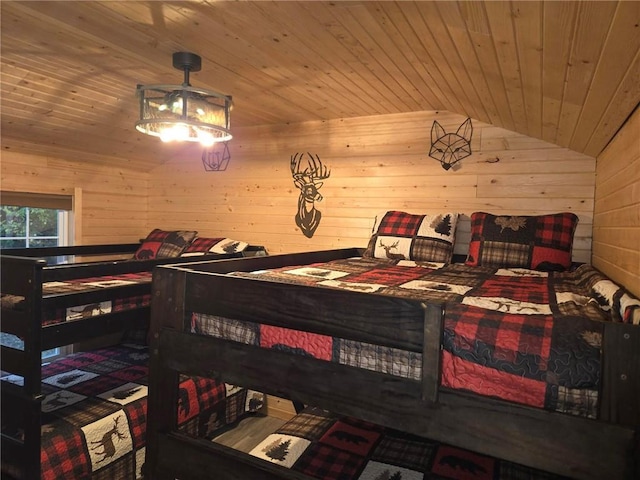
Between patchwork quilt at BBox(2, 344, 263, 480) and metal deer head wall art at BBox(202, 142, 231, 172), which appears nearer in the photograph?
patchwork quilt at BBox(2, 344, 263, 480)

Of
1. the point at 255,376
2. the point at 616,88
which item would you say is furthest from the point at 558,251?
the point at 255,376

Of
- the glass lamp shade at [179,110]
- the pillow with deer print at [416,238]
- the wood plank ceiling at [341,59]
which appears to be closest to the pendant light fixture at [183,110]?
the glass lamp shade at [179,110]

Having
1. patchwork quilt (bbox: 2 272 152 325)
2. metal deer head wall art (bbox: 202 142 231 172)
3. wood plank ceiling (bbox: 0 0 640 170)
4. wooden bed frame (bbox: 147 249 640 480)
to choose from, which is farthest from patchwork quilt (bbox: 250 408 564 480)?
metal deer head wall art (bbox: 202 142 231 172)

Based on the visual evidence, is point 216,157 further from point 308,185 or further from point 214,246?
point 308,185

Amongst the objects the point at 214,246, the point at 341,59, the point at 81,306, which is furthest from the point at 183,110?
the point at 214,246

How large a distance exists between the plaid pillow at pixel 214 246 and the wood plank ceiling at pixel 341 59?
1.10 meters

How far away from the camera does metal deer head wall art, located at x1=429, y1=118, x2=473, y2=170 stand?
2775mm

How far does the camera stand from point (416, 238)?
2.60 m

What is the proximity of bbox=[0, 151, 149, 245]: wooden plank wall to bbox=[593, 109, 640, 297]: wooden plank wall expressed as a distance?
3631 millimetres

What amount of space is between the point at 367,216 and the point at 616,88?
6.21ft

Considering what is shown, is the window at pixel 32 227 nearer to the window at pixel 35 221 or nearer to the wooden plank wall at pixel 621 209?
the window at pixel 35 221

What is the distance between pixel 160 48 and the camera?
1896 millimetres

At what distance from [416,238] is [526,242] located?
2.04ft

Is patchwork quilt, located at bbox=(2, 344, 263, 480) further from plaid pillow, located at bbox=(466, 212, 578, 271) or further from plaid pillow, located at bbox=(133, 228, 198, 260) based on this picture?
plaid pillow, located at bbox=(466, 212, 578, 271)
